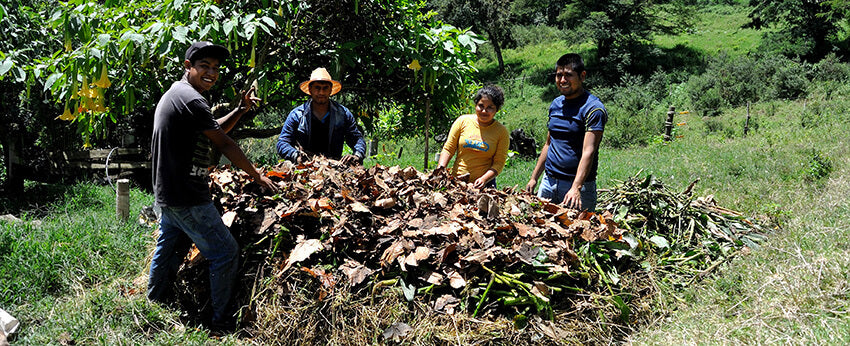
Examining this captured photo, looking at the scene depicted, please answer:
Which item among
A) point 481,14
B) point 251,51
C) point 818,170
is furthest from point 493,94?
point 481,14

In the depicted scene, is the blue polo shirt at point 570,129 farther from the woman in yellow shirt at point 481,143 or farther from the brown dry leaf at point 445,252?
the brown dry leaf at point 445,252

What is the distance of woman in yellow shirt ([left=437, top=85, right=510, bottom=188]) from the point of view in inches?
159

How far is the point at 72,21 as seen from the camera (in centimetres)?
367

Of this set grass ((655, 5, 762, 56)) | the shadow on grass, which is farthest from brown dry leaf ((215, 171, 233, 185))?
grass ((655, 5, 762, 56))

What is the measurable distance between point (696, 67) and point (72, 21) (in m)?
28.8

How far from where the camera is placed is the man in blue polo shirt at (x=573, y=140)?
344cm

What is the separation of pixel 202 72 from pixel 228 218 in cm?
85

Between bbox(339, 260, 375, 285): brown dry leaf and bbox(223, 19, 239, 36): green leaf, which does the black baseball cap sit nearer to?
bbox(223, 19, 239, 36): green leaf

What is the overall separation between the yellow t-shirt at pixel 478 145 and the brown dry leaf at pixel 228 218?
71.8 inches

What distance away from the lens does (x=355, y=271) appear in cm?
276

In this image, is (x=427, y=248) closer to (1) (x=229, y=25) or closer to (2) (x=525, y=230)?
(2) (x=525, y=230)

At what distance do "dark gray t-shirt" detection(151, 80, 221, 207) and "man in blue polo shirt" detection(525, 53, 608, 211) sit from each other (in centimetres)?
224

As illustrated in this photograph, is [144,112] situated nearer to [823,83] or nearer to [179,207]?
[179,207]

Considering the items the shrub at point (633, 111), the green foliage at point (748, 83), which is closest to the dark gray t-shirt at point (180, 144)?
the shrub at point (633, 111)
